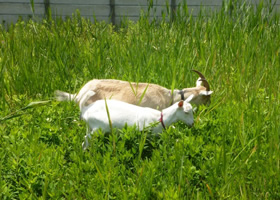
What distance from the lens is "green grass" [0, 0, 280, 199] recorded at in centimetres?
247

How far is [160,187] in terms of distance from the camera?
2496 millimetres

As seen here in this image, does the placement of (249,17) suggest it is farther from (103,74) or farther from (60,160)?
(60,160)

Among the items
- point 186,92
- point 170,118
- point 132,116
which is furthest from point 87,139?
point 186,92

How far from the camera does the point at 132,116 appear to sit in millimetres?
3162

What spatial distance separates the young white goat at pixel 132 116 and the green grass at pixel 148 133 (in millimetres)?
70

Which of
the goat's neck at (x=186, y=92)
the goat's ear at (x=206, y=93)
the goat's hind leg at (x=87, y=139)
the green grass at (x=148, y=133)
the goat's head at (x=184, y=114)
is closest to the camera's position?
the green grass at (x=148, y=133)

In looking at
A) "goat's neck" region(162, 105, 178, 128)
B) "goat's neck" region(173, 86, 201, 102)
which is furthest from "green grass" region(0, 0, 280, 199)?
"goat's neck" region(173, 86, 201, 102)

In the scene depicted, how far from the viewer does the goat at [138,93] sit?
12.5ft

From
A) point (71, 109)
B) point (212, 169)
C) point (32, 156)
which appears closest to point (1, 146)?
point (32, 156)

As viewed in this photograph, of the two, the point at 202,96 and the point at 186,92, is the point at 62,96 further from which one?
the point at 202,96

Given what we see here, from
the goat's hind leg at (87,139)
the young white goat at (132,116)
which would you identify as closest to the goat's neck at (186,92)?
the young white goat at (132,116)

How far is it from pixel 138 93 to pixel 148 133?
30.2 inches

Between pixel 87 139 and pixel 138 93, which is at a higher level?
pixel 138 93

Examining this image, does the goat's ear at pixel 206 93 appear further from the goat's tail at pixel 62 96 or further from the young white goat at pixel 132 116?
the goat's tail at pixel 62 96
